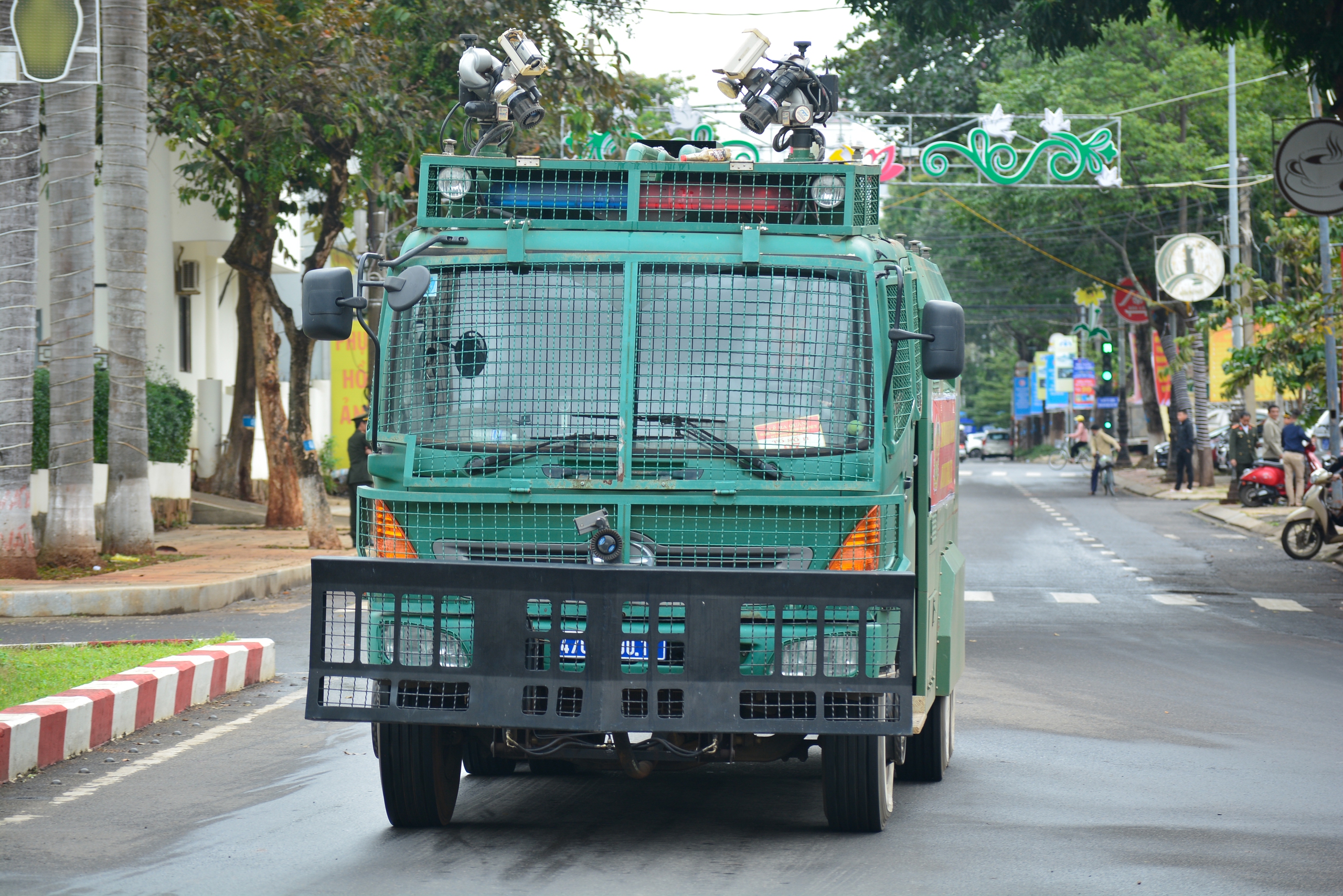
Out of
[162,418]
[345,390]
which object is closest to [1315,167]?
[162,418]

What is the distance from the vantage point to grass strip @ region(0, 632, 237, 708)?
31.2ft

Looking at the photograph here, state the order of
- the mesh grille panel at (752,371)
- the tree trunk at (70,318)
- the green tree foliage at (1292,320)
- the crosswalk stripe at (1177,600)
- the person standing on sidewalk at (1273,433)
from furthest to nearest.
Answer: the person standing on sidewalk at (1273,433), the green tree foliage at (1292,320), the crosswalk stripe at (1177,600), the tree trunk at (70,318), the mesh grille panel at (752,371)

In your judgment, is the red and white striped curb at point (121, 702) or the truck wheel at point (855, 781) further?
the red and white striped curb at point (121, 702)

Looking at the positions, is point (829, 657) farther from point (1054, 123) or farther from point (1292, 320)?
point (1054, 123)

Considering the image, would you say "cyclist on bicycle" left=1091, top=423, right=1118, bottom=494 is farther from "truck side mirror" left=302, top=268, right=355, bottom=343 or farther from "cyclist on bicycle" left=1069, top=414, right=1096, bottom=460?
"truck side mirror" left=302, top=268, right=355, bottom=343

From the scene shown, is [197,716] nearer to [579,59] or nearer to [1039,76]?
[579,59]

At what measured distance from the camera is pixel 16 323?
1557 centimetres

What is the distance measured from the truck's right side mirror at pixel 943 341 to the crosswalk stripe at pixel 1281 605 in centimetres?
1145

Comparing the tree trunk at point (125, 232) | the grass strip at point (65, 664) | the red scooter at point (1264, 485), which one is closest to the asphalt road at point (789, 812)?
the grass strip at point (65, 664)

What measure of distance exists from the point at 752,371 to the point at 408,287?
136 centimetres

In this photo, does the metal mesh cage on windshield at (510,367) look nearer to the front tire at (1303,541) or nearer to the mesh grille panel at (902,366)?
the mesh grille panel at (902,366)

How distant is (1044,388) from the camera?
79.5 metres

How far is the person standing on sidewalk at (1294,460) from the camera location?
2945 centimetres

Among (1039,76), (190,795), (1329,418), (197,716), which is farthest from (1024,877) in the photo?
(1039,76)
